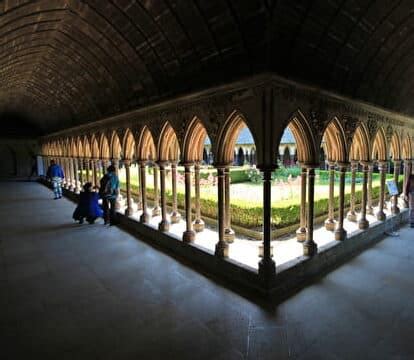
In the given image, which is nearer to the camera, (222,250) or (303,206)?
(222,250)

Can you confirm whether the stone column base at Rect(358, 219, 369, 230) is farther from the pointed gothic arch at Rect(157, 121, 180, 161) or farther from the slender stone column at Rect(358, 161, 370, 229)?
the pointed gothic arch at Rect(157, 121, 180, 161)

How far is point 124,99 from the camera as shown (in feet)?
22.0

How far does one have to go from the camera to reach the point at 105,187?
278 inches

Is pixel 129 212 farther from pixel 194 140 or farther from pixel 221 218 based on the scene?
pixel 221 218

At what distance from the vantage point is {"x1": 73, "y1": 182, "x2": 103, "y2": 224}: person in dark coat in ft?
23.8

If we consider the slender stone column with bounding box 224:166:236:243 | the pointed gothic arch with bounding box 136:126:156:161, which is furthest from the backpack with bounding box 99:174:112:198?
the slender stone column with bounding box 224:166:236:243

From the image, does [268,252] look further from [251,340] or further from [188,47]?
[188,47]

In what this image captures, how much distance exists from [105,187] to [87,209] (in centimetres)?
84

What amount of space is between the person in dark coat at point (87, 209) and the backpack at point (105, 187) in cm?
52

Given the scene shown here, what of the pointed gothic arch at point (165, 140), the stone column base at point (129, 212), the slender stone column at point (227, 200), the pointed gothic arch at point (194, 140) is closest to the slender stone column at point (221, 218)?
the slender stone column at point (227, 200)

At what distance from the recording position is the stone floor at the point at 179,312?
262 cm

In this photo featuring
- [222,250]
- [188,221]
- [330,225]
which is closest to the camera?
[222,250]

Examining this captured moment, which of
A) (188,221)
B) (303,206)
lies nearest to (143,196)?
(188,221)

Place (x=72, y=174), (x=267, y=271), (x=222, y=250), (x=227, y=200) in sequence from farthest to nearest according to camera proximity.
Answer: (x=72, y=174) → (x=227, y=200) → (x=222, y=250) → (x=267, y=271)
